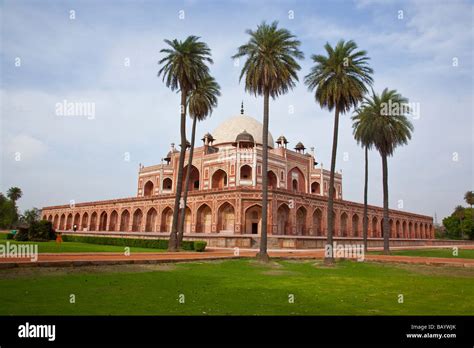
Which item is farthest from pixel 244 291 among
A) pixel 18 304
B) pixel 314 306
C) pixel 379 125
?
pixel 379 125

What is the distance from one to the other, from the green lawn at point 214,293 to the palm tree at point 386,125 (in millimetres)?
15514

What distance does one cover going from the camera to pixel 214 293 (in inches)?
398

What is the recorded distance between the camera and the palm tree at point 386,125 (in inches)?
1190

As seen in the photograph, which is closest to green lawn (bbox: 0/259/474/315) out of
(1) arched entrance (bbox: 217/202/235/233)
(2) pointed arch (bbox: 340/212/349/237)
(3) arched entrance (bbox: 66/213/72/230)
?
(1) arched entrance (bbox: 217/202/235/233)

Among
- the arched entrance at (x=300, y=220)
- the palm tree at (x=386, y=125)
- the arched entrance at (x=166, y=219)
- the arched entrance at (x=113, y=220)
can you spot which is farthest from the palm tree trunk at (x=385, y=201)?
the arched entrance at (x=113, y=220)

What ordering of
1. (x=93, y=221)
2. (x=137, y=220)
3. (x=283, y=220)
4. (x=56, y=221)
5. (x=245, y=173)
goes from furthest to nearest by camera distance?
(x=56, y=221) < (x=93, y=221) < (x=137, y=220) < (x=245, y=173) < (x=283, y=220)

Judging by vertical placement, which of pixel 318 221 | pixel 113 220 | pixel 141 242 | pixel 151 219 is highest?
pixel 318 221

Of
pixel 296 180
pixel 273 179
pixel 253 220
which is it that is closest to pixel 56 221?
pixel 273 179

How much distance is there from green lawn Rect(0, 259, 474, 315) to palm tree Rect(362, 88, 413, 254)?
1551 cm

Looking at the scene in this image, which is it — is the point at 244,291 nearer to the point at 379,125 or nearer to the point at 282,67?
the point at 282,67

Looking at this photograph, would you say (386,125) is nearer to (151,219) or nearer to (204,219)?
(204,219)

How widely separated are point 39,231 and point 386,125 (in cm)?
3237

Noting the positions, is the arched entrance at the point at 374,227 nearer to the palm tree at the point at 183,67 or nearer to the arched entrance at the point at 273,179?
the arched entrance at the point at 273,179
